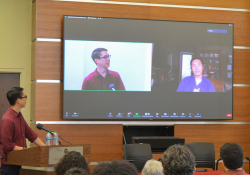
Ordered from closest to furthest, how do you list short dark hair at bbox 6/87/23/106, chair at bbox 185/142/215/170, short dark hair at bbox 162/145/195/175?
short dark hair at bbox 162/145/195/175
short dark hair at bbox 6/87/23/106
chair at bbox 185/142/215/170

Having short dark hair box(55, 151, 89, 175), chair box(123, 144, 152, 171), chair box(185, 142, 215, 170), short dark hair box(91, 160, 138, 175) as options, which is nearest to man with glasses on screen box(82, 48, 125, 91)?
chair box(123, 144, 152, 171)

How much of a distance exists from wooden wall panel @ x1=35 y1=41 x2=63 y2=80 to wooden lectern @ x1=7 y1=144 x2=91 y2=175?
1.93m

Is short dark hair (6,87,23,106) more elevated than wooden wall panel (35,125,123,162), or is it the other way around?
short dark hair (6,87,23,106)

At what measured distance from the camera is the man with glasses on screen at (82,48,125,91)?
16.9 feet

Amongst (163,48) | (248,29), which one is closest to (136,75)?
(163,48)

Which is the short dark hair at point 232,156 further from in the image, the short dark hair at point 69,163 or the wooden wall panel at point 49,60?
the wooden wall panel at point 49,60

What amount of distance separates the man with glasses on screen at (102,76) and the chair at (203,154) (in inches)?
59.1

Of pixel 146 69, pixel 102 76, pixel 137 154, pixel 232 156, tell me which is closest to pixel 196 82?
pixel 146 69

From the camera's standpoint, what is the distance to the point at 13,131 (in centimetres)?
352

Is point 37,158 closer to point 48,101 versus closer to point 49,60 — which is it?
point 48,101

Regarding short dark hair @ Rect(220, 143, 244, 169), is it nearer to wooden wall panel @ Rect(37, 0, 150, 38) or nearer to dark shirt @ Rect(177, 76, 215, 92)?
dark shirt @ Rect(177, 76, 215, 92)

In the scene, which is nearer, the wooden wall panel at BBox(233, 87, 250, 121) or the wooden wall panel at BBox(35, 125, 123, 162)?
the wooden wall panel at BBox(35, 125, 123, 162)

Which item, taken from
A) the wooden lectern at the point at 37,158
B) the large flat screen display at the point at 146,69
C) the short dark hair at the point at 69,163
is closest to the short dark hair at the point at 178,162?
the short dark hair at the point at 69,163

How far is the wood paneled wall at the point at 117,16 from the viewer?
5043 mm
